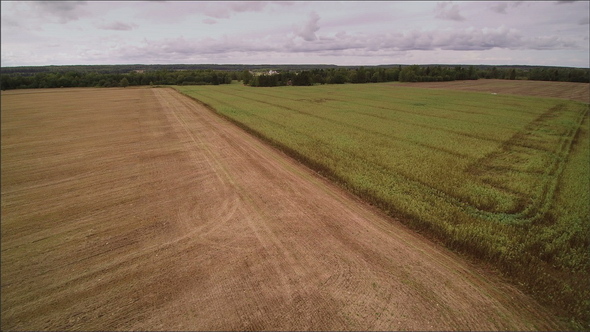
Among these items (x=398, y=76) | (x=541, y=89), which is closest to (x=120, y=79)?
(x=398, y=76)

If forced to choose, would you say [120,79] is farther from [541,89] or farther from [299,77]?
[541,89]

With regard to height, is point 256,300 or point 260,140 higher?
point 260,140

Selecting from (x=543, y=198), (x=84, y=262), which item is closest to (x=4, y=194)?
(x=84, y=262)

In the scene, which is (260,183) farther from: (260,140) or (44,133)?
(44,133)

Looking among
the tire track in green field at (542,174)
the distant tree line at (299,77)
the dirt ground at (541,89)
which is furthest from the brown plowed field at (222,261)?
the distant tree line at (299,77)

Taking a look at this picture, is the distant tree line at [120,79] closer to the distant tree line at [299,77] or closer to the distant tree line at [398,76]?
the distant tree line at [299,77]

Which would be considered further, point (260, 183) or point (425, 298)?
point (260, 183)
